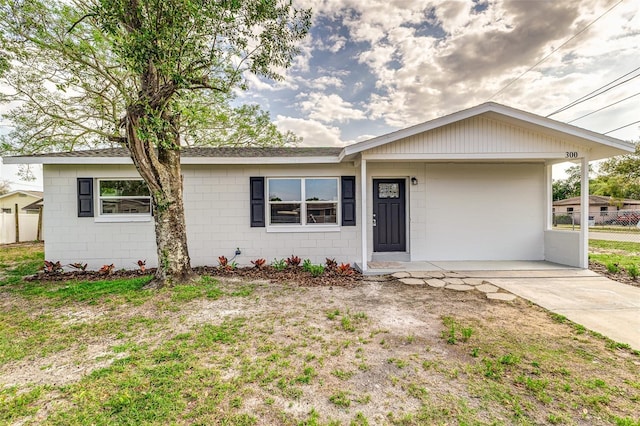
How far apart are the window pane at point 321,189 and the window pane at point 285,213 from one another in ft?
1.46

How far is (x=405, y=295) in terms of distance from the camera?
15.3ft

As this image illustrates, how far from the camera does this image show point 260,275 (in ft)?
19.9

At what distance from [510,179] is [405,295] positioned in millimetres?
4920

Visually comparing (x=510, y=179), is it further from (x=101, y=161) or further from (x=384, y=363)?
(x=101, y=161)

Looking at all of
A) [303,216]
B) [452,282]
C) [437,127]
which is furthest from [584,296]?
[303,216]

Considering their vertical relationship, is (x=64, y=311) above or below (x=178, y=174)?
below

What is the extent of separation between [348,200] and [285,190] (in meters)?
1.64

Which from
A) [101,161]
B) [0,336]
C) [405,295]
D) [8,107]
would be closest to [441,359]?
[405,295]

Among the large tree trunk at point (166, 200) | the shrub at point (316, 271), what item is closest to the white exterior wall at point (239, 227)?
the shrub at point (316, 271)

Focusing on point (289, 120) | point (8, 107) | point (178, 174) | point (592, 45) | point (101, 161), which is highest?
point (592, 45)

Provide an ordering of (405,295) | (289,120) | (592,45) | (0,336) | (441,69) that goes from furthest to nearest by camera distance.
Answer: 1. (289,120)
2. (592,45)
3. (441,69)
4. (405,295)
5. (0,336)

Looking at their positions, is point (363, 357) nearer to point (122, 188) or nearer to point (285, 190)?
point (285, 190)

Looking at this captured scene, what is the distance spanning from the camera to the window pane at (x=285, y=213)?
6961 mm

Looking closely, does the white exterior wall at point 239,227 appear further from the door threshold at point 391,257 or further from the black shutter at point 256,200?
the door threshold at point 391,257
